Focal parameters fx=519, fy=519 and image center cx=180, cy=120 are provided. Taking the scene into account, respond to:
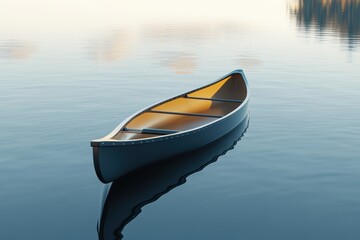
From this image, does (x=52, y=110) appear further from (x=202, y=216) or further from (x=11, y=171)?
(x=202, y=216)

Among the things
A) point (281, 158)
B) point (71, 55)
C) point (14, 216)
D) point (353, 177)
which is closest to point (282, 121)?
point (281, 158)

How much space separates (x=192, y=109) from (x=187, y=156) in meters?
5.94

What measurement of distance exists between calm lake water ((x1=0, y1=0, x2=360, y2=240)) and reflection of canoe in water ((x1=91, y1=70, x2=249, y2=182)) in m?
0.83

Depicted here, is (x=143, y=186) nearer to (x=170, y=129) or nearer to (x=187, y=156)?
(x=187, y=156)

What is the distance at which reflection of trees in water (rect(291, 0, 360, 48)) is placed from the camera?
79.0 metres

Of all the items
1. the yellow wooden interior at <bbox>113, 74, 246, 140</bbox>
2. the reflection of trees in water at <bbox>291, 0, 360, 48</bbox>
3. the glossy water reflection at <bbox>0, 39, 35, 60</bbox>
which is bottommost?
the reflection of trees in water at <bbox>291, 0, 360, 48</bbox>

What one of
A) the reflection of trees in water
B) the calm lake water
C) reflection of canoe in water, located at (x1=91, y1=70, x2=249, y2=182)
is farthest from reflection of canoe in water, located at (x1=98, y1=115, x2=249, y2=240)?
the reflection of trees in water

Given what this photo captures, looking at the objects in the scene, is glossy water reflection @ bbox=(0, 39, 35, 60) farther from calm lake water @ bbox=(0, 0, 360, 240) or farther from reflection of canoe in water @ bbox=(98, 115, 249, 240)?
reflection of canoe in water @ bbox=(98, 115, 249, 240)

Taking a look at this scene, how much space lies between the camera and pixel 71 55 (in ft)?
160

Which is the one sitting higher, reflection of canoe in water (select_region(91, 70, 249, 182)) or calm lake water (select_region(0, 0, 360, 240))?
reflection of canoe in water (select_region(91, 70, 249, 182))

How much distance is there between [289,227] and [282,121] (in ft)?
39.7

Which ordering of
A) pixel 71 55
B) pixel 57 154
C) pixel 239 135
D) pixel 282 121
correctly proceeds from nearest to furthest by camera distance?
pixel 57 154, pixel 239 135, pixel 282 121, pixel 71 55

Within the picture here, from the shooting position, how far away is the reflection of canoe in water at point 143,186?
14.5 meters

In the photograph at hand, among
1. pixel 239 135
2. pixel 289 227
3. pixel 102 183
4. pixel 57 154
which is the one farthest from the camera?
pixel 239 135
